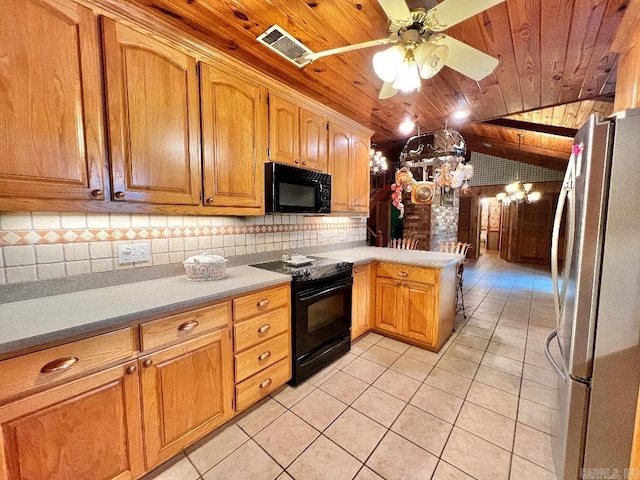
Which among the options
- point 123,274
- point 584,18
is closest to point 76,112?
point 123,274

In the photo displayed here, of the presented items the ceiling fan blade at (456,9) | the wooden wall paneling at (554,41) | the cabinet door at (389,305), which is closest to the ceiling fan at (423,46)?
the ceiling fan blade at (456,9)

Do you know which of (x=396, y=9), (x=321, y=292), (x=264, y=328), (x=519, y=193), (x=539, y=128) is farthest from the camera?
(x=519, y=193)

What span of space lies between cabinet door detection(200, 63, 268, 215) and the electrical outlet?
484 mm

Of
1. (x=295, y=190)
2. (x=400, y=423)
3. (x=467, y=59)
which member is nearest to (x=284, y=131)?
(x=295, y=190)

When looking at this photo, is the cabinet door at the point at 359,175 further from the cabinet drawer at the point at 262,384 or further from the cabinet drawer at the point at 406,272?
the cabinet drawer at the point at 262,384

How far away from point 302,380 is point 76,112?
2.09 metres

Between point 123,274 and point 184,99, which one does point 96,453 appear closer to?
point 123,274

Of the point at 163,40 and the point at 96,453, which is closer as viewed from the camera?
the point at 96,453

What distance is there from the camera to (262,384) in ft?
5.74

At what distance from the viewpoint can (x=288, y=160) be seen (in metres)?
2.18

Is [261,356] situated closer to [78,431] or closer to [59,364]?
[78,431]

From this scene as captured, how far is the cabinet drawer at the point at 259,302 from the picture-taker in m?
Answer: 1.57

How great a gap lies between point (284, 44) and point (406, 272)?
6.82 ft

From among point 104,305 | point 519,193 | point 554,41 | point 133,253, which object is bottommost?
point 104,305
